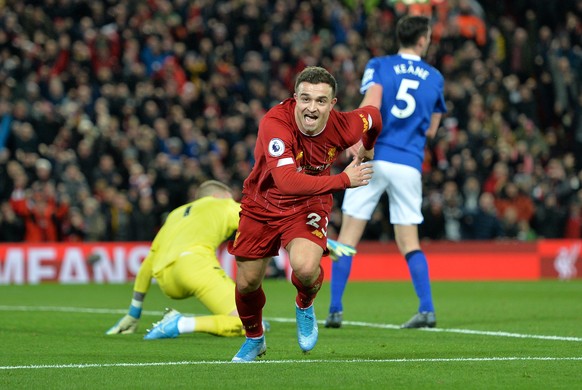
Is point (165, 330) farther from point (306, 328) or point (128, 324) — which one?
point (306, 328)

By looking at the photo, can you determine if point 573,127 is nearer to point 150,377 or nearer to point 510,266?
point 510,266

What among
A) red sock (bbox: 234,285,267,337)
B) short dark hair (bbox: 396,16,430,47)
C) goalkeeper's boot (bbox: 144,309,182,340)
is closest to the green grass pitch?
goalkeeper's boot (bbox: 144,309,182,340)

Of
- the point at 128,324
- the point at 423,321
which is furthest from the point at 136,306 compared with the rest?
the point at 423,321

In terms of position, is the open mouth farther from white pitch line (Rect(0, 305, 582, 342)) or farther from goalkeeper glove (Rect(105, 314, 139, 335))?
goalkeeper glove (Rect(105, 314, 139, 335))

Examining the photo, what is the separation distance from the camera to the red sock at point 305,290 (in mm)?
7680

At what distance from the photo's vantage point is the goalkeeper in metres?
9.54

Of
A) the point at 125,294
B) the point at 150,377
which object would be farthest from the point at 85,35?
the point at 150,377

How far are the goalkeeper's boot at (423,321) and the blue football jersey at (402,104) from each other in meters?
1.37

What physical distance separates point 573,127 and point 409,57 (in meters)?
15.8

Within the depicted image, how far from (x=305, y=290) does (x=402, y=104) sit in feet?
11.6

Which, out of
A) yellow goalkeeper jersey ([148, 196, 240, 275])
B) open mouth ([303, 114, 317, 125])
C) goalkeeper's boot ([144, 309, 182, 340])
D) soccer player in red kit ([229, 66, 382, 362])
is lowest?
goalkeeper's boot ([144, 309, 182, 340])

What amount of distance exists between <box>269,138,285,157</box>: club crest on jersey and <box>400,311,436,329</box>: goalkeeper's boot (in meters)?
3.53

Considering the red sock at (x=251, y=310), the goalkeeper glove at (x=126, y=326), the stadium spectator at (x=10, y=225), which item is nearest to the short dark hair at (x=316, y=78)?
the red sock at (x=251, y=310)

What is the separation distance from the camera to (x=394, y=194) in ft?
35.2
